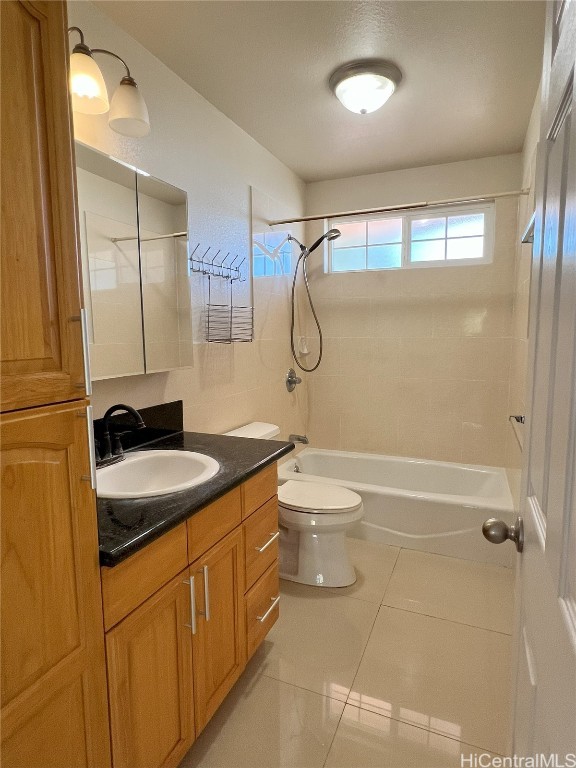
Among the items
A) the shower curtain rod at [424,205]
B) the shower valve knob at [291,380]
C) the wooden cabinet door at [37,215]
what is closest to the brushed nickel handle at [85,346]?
the wooden cabinet door at [37,215]

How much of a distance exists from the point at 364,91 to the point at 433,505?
7.39 feet

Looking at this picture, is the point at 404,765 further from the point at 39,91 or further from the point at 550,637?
the point at 39,91

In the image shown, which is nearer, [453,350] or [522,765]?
[522,765]

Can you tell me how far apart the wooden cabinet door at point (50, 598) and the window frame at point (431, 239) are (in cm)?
272

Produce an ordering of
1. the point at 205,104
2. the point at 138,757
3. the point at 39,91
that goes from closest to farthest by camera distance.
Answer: the point at 39,91
the point at 138,757
the point at 205,104

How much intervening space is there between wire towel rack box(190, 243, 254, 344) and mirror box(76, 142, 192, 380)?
0.62 ft

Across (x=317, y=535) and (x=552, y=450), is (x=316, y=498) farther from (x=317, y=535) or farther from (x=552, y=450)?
(x=552, y=450)

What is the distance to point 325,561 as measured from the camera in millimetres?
2223

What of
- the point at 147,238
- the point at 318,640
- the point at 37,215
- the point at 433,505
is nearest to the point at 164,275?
the point at 147,238

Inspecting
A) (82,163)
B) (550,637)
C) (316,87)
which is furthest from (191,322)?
(550,637)

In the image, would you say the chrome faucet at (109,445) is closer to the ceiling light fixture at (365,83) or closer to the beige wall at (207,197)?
the beige wall at (207,197)

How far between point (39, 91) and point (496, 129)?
2646 millimetres

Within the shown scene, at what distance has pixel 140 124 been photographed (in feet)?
4.95

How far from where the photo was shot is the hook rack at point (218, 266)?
6.93 feet
